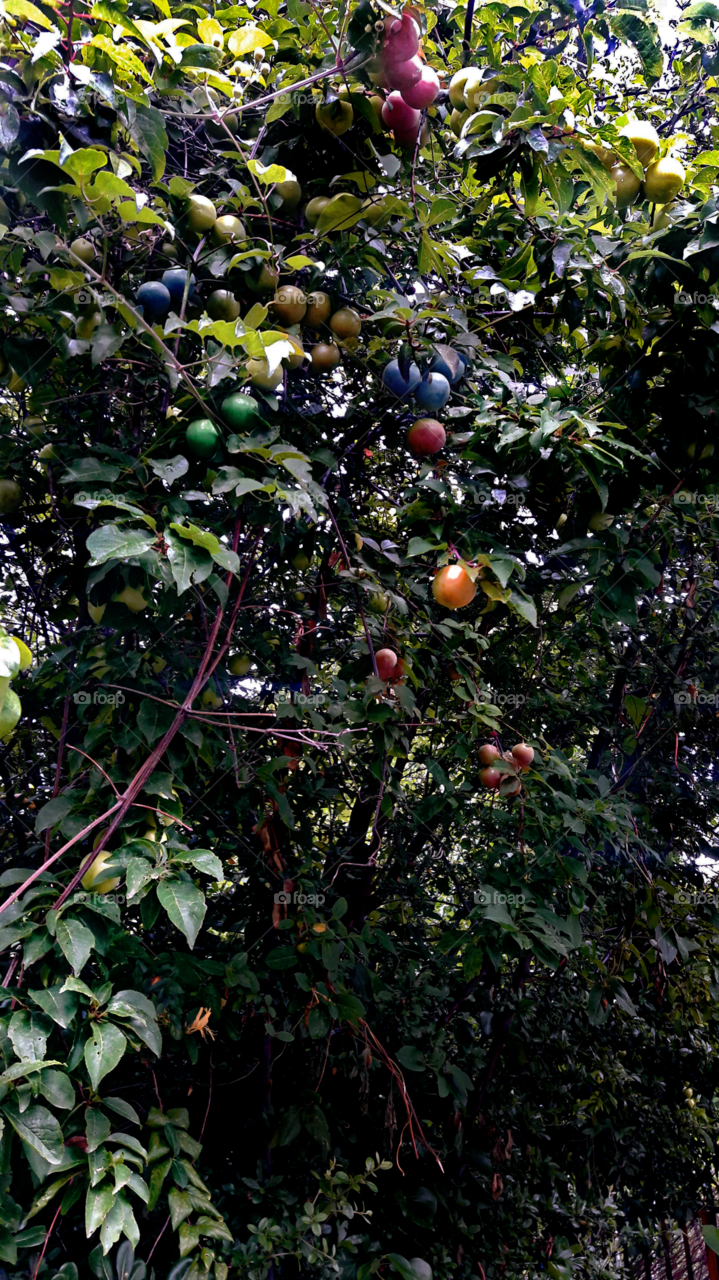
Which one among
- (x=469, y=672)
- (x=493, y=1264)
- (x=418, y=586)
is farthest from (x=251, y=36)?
(x=493, y=1264)

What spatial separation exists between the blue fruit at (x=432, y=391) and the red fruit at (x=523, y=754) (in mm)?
895

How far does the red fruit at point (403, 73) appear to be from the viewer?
148cm

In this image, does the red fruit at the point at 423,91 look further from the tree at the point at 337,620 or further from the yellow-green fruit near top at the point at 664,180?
the yellow-green fruit near top at the point at 664,180

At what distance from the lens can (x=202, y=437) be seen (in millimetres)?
1393

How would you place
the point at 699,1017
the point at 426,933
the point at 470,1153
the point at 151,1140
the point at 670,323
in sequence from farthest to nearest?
the point at 426,933 < the point at 699,1017 < the point at 470,1153 < the point at 670,323 < the point at 151,1140

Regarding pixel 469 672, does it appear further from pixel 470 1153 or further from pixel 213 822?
pixel 470 1153

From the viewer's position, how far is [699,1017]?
2.59 metres

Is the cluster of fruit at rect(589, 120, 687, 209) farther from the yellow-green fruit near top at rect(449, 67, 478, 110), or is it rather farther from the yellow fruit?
the yellow fruit

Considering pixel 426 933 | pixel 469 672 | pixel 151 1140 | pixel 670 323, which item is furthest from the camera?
pixel 426 933

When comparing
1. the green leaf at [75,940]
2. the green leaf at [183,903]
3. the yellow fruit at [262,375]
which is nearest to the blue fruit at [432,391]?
the yellow fruit at [262,375]

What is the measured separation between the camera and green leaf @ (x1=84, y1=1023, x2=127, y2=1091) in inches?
43.3

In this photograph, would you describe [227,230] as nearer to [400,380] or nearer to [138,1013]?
[400,380]

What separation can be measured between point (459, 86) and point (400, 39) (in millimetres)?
355

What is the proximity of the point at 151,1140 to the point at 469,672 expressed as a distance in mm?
1188
